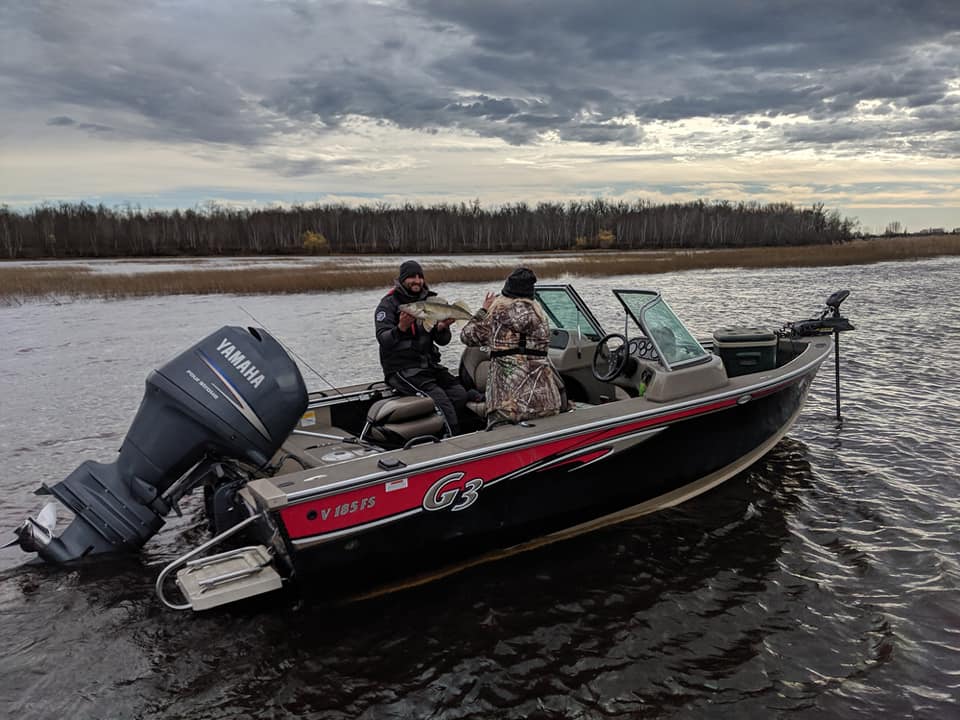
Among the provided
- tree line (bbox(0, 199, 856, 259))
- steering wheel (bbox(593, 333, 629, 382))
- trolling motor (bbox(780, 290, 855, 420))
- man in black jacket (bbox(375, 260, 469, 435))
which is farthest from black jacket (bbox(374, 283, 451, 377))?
tree line (bbox(0, 199, 856, 259))

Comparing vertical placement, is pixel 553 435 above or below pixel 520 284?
below

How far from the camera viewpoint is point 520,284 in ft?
15.9

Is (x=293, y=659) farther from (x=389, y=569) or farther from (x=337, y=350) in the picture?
(x=337, y=350)

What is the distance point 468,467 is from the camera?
4285mm

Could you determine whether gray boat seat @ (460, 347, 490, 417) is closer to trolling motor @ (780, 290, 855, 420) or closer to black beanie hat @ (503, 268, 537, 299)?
black beanie hat @ (503, 268, 537, 299)

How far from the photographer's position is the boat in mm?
3900

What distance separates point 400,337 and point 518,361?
113 centimetres

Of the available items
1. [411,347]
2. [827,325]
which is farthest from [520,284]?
[827,325]

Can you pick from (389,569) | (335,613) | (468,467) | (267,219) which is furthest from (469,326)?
(267,219)

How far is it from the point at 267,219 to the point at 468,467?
83968mm

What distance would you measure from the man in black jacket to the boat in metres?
0.27

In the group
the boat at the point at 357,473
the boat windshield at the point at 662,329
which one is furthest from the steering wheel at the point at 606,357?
the boat windshield at the point at 662,329

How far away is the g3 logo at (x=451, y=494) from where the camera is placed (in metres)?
4.20

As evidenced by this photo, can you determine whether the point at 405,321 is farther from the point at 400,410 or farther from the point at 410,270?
the point at 400,410
